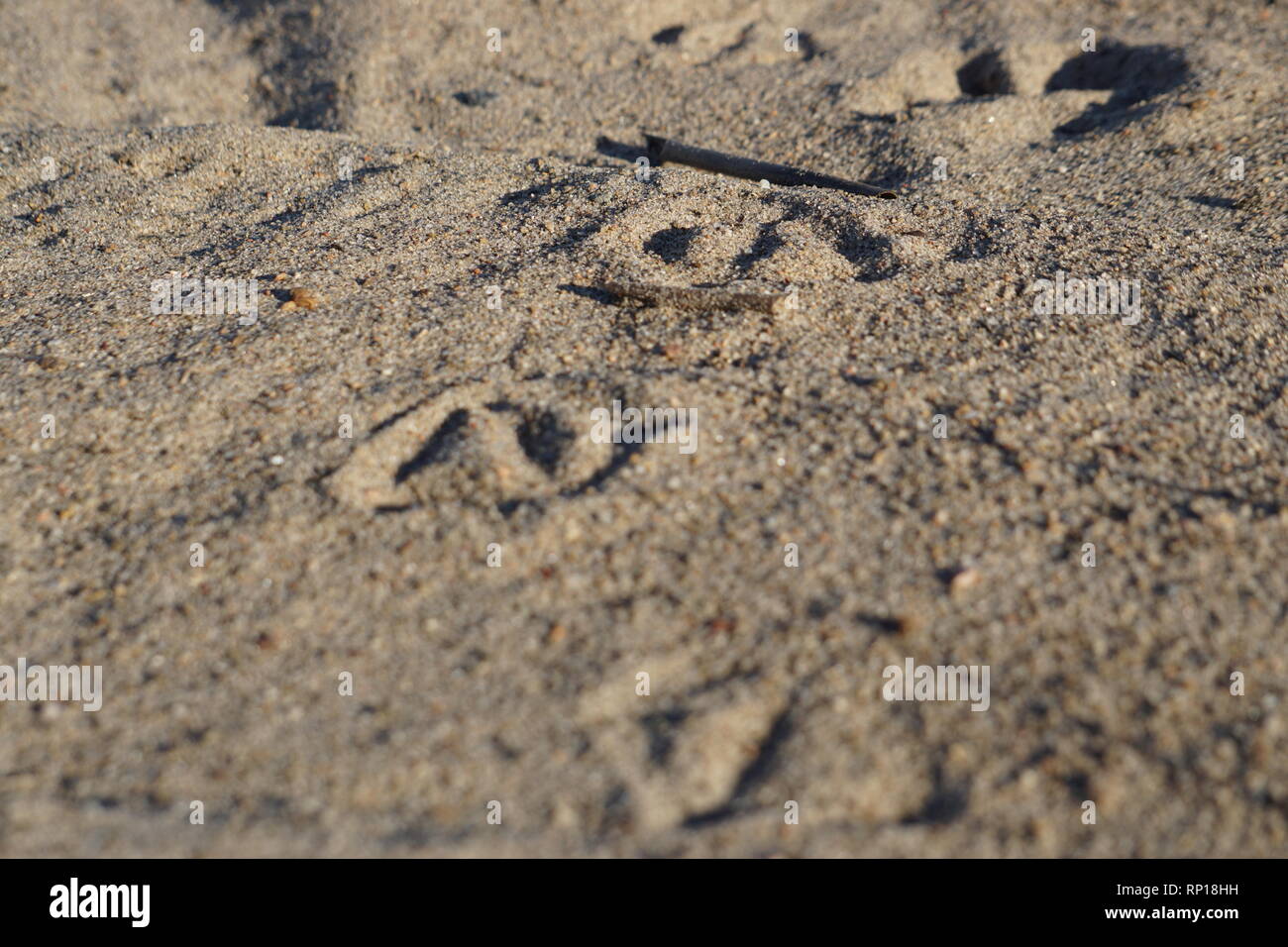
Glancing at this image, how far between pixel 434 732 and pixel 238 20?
6.81 meters

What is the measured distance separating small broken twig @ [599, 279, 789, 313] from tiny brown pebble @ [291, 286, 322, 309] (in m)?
1.15

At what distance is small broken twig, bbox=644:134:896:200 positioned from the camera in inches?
171

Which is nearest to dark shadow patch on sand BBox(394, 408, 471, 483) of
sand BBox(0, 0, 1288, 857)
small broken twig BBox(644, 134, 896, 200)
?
sand BBox(0, 0, 1288, 857)

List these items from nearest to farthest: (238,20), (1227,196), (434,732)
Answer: (434,732) → (1227,196) → (238,20)

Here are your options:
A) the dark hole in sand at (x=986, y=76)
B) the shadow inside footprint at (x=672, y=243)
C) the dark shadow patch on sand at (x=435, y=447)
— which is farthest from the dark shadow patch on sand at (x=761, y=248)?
the dark hole in sand at (x=986, y=76)

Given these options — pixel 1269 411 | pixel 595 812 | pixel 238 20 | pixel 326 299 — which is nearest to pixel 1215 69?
pixel 1269 411

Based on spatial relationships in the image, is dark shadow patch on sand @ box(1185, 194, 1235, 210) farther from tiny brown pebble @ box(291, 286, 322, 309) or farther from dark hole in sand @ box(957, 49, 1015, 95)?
tiny brown pebble @ box(291, 286, 322, 309)

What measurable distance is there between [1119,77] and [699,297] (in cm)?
408

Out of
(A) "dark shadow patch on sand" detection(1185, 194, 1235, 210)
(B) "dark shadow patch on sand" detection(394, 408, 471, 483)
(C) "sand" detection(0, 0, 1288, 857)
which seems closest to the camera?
(C) "sand" detection(0, 0, 1288, 857)

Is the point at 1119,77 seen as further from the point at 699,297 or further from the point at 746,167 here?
the point at 699,297

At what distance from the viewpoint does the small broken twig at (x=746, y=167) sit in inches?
171

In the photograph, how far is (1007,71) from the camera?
557 centimetres

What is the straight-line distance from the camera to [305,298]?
3375mm
